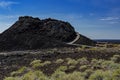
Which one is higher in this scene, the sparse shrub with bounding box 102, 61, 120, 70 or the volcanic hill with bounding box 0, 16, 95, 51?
the volcanic hill with bounding box 0, 16, 95, 51

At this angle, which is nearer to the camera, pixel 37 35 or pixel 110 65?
pixel 110 65

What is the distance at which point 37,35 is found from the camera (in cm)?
5700

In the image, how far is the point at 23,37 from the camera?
56.6m

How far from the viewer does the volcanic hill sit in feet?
168

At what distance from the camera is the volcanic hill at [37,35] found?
5132 cm

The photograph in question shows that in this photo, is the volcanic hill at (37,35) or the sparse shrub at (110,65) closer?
the sparse shrub at (110,65)

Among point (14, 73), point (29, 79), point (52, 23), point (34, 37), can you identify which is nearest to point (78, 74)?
point (29, 79)

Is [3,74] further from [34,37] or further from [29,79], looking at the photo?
[34,37]

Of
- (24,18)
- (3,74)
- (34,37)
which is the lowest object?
(3,74)

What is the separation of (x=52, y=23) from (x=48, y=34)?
522cm

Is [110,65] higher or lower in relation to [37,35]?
lower

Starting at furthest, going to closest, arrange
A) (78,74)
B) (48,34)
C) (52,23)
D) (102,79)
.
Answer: (52,23)
(48,34)
(78,74)
(102,79)

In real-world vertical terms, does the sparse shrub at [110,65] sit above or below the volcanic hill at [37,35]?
below

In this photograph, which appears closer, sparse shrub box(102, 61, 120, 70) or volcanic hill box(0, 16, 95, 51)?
sparse shrub box(102, 61, 120, 70)
